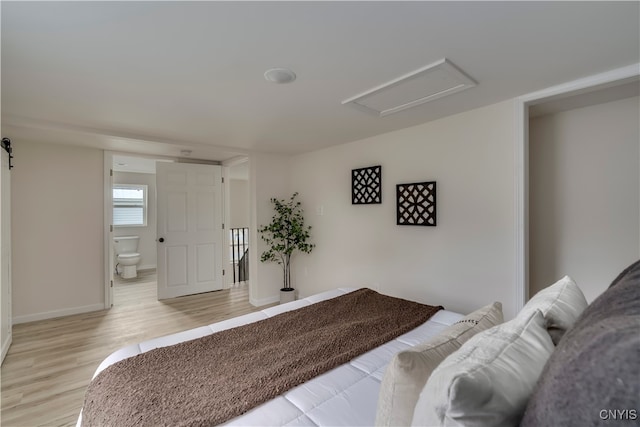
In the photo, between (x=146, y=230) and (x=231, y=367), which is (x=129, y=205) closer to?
(x=146, y=230)

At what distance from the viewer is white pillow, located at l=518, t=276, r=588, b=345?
883 millimetres

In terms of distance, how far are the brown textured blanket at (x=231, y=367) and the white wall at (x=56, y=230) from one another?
3.23m

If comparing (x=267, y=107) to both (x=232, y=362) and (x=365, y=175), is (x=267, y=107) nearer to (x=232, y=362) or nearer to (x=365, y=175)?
(x=365, y=175)

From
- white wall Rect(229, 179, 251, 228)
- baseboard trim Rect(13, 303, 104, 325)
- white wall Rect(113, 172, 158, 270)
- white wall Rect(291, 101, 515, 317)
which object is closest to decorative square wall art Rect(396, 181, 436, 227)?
white wall Rect(291, 101, 515, 317)

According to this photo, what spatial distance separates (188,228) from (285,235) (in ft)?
5.13

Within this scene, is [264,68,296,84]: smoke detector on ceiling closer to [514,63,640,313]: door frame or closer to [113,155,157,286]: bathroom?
[514,63,640,313]: door frame

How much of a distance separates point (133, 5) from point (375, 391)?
1.87 metres

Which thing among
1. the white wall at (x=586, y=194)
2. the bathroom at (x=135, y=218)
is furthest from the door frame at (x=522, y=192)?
the bathroom at (x=135, y=218)

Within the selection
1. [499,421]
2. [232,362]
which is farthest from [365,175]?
[499,421]

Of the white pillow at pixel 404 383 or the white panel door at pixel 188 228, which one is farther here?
the white panel door at pixel 188 228

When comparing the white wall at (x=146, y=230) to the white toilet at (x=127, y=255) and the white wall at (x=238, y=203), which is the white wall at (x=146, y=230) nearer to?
the white toilet at (x=127, y=255)

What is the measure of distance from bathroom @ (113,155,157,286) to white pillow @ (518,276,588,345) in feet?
20.1

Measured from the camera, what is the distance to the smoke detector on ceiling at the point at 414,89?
5.80ft

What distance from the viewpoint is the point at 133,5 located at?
1.18 m
